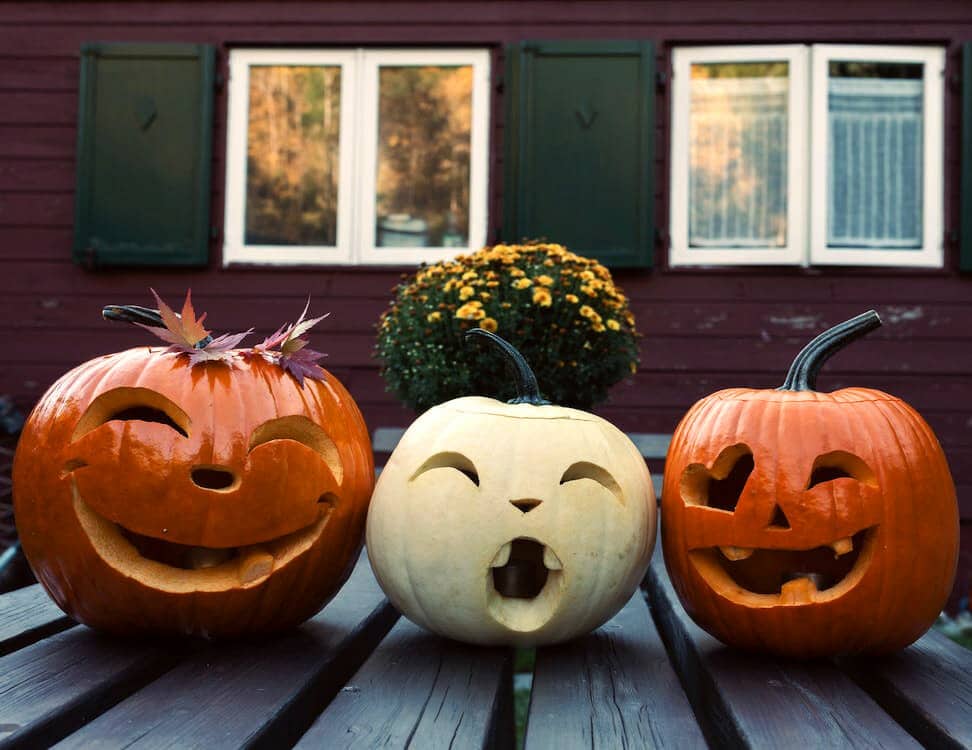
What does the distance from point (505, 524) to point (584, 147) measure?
400 cm

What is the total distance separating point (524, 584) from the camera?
5.09 ft

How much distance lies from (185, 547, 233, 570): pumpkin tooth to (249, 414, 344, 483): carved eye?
198 mm

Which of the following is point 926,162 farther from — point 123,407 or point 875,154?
point 123,407

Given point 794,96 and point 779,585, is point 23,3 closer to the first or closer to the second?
point 794,96

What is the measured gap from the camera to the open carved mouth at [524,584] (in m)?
1.45

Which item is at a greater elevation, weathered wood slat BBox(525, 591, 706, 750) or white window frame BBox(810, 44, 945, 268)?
white window frame BBox(810, 44, 945, 268)

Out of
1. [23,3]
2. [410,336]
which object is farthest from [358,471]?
[23,3]

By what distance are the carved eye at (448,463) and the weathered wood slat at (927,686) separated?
2.28 ft

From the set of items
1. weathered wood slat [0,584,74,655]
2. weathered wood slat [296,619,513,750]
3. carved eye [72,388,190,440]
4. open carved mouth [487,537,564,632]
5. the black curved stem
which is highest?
the black curved stem

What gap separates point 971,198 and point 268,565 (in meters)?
4.74

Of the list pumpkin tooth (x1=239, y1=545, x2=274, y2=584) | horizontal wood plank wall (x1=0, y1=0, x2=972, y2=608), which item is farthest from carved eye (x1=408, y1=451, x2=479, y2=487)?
horizontal wood plank wall (x1=0, y1=0, x2=972, y2=608)

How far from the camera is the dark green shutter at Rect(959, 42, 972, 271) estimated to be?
4973 millimetres

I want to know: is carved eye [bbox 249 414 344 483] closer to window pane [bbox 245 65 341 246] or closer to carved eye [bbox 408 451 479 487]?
carved eye [bbox 408 451 479 487]

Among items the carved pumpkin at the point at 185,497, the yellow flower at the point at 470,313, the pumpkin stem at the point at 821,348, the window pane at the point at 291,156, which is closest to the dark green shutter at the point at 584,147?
the window pane at the point at 291,156
